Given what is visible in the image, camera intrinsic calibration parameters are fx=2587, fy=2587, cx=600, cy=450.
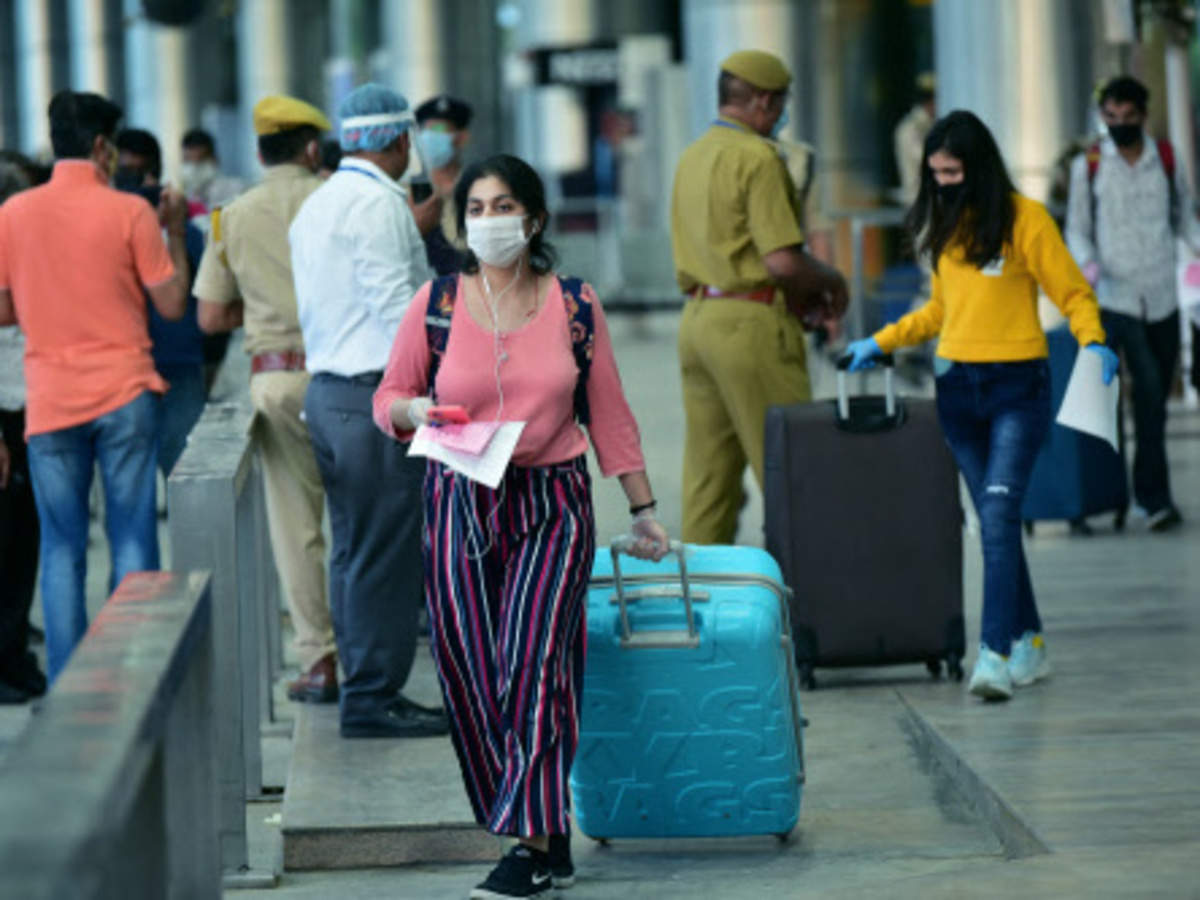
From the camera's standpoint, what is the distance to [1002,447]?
298 inches

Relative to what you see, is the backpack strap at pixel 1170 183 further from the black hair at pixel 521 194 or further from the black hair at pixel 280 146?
the black hair at pixel 521 194

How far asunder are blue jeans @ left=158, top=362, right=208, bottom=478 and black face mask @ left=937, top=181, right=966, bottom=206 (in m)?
3.12

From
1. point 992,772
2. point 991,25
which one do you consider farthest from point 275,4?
point 992,772

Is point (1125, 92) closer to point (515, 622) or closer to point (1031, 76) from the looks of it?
point (515, 622)

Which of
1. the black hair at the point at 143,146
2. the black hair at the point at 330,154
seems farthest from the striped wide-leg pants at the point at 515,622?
the black hair at the point at 143,146

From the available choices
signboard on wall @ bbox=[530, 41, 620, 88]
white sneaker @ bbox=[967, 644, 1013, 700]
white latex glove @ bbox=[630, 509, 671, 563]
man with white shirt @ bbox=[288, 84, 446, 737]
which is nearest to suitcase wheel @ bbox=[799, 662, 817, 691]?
white sneaker @ bbox=[967, 644, 1013, 700]

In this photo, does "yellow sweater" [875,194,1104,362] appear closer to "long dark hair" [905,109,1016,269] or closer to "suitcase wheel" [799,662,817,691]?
"long dark hair" [905,109,1016,269]

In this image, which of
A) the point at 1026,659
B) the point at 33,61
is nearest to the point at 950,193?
the point at 1026,659

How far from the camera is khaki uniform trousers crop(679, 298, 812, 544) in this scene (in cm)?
850

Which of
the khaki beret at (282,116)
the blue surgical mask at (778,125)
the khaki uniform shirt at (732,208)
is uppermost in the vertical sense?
the khaki beret at (282,116)

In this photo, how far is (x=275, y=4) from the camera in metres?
57.8

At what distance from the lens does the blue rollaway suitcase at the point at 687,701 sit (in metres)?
5.95

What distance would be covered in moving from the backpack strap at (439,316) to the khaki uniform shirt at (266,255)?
2.24 metres

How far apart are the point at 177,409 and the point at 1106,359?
11.9 feet
